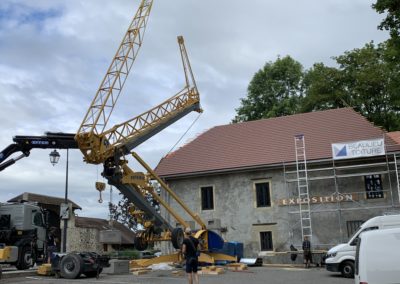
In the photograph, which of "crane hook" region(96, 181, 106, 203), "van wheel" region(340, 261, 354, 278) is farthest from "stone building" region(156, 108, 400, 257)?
"van wheel" region(340, 261, 354, 278)

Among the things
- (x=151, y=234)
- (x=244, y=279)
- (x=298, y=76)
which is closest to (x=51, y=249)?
(x=151, y=234)

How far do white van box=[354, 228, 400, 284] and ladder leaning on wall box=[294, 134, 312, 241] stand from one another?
1967cm

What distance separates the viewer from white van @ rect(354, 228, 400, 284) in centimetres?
782

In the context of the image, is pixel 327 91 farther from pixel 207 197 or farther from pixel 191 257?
pixel 191 257

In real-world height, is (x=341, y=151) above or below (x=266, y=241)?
above

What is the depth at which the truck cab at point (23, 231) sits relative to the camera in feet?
66.5

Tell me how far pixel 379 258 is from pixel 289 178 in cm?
2225

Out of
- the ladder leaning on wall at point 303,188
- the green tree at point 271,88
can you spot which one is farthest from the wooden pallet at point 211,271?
the green tree at point 271,88

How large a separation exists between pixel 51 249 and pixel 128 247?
3453cm

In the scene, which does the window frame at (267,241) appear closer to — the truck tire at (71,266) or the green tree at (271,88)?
the truck tire at (71,266)

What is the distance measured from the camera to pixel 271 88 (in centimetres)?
4844

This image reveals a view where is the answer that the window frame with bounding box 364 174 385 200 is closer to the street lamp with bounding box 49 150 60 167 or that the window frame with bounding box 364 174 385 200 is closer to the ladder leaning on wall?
the ladder leaning on wall

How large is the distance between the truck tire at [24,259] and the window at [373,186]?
759 inches

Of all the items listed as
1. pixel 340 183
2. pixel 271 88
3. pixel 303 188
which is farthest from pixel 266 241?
pixel 271 88
